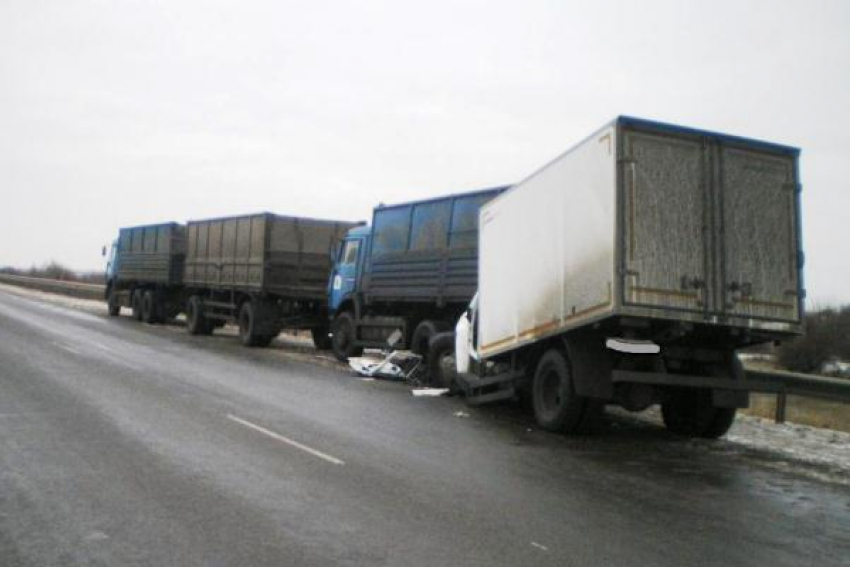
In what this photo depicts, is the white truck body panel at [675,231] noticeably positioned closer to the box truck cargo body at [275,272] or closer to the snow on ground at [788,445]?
the snow on ground at [788,445]

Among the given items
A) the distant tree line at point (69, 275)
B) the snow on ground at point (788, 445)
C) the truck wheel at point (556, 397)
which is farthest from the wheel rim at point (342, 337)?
the distant tree line at point (69, 275)

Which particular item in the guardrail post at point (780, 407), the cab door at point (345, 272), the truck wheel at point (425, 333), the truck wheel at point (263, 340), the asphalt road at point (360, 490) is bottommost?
the asphalt road at point (360, 490)

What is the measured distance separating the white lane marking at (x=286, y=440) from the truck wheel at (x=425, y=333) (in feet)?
20.7

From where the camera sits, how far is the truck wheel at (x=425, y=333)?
14852 millimetres

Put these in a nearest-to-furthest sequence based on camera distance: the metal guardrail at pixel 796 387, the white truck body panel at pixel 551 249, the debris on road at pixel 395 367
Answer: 1. the white truck body panel at pixel 551 249
2. the metal guardrail at pixel 796 387
3. the debris on road at pixel 395 367

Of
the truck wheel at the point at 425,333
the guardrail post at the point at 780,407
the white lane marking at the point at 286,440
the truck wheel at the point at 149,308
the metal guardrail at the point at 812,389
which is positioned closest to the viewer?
the white lane marking at the point at 286,440

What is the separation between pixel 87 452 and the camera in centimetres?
670

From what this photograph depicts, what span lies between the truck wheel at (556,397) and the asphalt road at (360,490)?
0.27 meters

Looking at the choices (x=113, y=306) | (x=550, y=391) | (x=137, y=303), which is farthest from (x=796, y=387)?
(x=113, y=306)

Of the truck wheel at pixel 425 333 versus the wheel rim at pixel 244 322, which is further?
the wheel rim at pixel 244 322

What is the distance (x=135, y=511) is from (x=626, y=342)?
5733 mm

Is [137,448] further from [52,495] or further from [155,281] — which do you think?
[155,281]

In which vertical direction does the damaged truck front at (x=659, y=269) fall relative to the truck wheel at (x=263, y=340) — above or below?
above

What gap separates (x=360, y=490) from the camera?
590 cm
